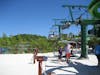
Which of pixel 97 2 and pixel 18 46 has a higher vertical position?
pixel 97 2

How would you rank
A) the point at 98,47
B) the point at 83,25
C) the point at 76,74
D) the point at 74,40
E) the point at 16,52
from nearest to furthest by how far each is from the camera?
the point at 76,74 → the point at 98,47 → the point at 83,25 → the point at 16,52 → the point at 74,40

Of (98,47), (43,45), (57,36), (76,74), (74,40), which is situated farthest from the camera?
(57,36)

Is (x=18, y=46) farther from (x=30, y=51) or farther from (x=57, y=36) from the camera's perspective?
(x=57, y=36)

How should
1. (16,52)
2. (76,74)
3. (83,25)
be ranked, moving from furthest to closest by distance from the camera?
(16,52), (83,25), (76,74)

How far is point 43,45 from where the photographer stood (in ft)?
131

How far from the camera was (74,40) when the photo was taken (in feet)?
148

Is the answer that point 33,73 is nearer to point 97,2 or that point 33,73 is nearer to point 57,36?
point 97,2

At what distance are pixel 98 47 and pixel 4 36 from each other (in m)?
35.7

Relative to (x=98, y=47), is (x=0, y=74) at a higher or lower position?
lower

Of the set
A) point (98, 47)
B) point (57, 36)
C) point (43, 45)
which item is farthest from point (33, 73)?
point (57, 36)

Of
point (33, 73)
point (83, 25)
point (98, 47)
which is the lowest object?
point (33, 73)

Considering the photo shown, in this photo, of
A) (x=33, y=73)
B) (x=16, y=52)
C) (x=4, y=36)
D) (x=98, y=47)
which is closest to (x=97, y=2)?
(x=98, y=47)

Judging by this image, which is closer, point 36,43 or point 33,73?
point 33,73

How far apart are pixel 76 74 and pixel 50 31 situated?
34088 millimetres
